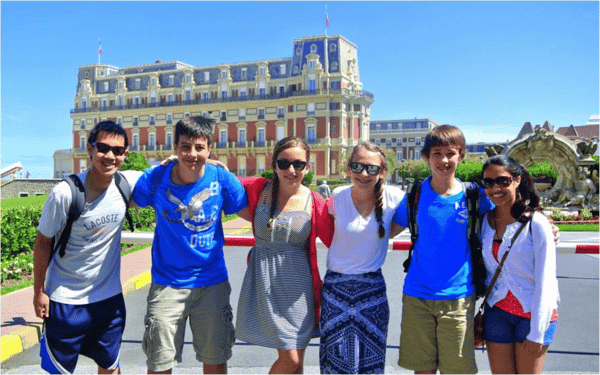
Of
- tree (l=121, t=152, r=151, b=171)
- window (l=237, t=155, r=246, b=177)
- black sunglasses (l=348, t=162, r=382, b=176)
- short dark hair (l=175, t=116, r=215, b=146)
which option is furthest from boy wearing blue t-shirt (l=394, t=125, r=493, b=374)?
window (l=237, t=155, r=246, b=177)

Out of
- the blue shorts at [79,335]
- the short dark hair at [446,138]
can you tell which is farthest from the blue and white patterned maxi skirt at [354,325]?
the blue shorts at [79,335]

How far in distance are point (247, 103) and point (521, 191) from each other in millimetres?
53454

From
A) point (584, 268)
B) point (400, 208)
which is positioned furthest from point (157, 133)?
point (400, 208)

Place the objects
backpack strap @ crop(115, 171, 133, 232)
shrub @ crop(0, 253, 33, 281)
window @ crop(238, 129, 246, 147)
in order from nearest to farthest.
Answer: backpack strap @ crop(115, 171, 133, 232)
shrub @ crop(0, 253, 33, 281)
window @ crop(238, 129, 246, 147)

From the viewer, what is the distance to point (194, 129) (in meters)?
2.95

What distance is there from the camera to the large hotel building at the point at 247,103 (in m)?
51.1

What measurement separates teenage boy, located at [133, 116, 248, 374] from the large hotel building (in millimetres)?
46467

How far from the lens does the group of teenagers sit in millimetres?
2732

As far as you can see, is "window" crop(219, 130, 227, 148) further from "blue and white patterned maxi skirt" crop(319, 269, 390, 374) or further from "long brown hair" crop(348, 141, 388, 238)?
"blue and white patterned maxi skirt" crop(319, 269, 390, 374)

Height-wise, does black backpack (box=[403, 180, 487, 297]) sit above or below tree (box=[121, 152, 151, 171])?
below

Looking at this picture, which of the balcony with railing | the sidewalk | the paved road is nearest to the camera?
the paved road

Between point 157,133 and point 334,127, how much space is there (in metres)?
22.8

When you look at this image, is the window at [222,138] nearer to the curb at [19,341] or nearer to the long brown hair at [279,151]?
the curb at [19,341]

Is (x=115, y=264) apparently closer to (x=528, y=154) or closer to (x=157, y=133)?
(x=528, y=154)
